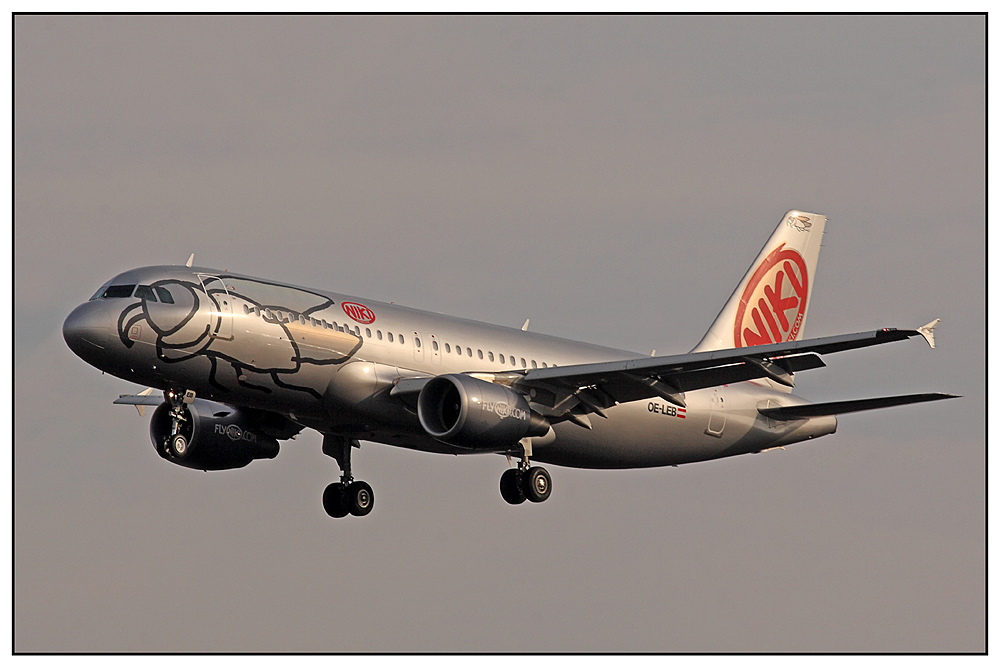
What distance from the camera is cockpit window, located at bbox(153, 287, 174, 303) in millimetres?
40088

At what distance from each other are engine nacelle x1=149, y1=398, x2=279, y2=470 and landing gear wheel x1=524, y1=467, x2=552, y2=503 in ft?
26.4

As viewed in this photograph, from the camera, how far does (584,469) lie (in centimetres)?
4884

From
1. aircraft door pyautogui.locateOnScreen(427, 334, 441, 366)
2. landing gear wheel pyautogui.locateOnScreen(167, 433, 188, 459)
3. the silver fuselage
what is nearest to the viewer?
the silver fuselage

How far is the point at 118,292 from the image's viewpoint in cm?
4019

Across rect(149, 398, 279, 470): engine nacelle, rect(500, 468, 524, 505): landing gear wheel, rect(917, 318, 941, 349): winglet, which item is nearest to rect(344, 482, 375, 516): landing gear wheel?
rect(149, 398, 279, 470): engine nacelle

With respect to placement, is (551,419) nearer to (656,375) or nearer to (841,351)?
(656,375)

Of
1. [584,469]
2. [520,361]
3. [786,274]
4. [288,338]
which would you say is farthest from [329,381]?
[786,274]

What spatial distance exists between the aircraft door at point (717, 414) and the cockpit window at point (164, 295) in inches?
681

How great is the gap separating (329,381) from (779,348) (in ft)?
37.4

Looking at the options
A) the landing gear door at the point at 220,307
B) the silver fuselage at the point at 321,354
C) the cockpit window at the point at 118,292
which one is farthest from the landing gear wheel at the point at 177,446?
the cockpit window at the point at 118,292

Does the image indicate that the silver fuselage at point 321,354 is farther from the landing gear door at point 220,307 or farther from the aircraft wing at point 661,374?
the aircraft wing at point 661,374

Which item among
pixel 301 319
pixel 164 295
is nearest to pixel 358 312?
pixel 301 319

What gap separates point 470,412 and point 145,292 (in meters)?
8.66

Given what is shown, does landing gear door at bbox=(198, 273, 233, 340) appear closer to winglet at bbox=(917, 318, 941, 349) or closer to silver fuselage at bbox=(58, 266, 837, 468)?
silver fuselage at bbox=(58, 266, 837, 468)
